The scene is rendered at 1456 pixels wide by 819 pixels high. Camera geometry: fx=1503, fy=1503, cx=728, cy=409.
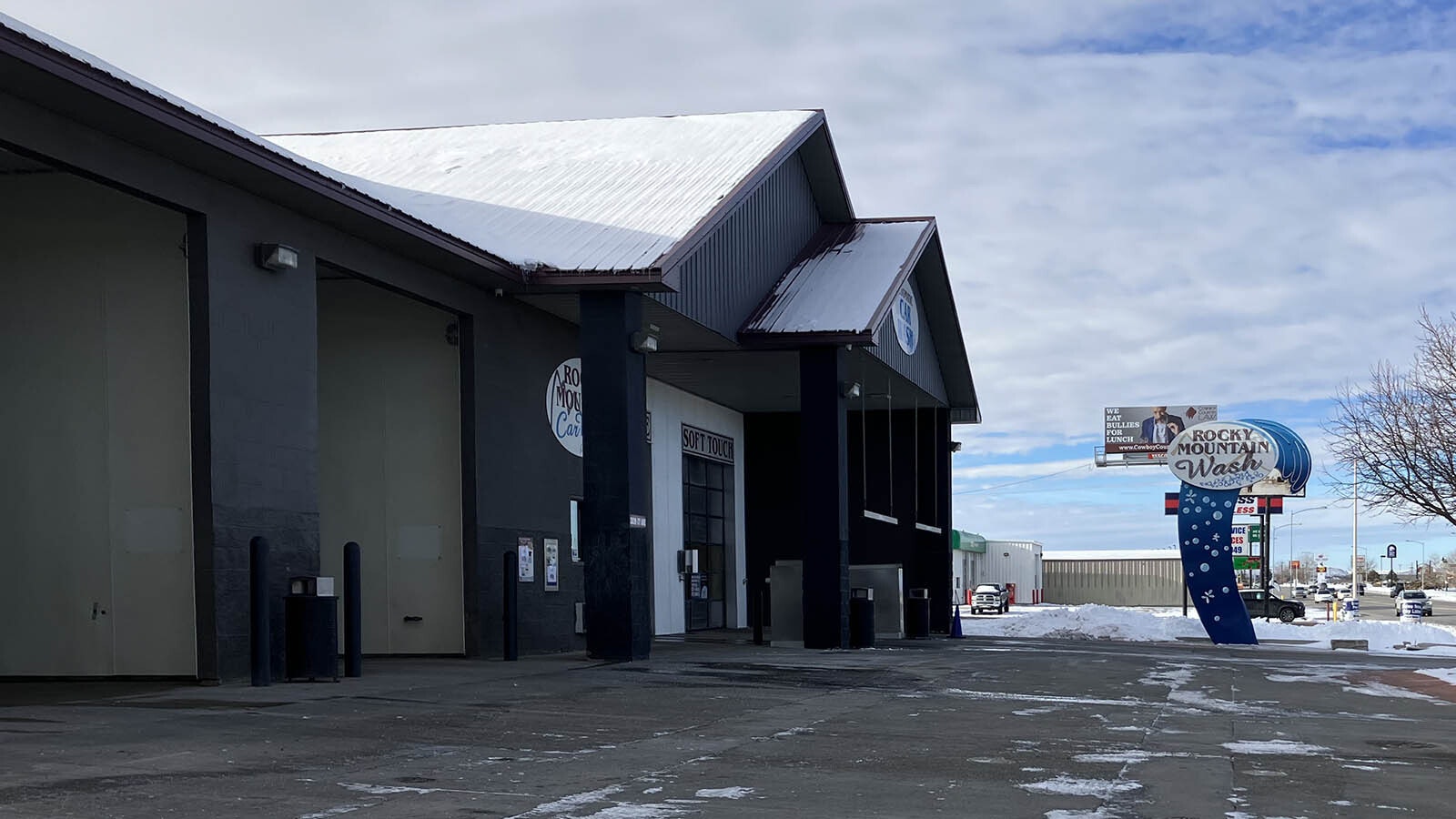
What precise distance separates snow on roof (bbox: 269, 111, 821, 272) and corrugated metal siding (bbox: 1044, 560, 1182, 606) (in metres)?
63.2

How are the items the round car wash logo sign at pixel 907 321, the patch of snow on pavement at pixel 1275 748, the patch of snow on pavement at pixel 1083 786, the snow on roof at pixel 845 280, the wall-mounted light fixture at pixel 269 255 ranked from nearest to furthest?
the patch of snow on pavement at pixel 1083 786, the patch of snow on pavement at pixel 1275 748, the wall-mounted light fixture at pixel 269 255, the snow on roof at pixel 845 280, the round car wash logo sign at pixel 907 321

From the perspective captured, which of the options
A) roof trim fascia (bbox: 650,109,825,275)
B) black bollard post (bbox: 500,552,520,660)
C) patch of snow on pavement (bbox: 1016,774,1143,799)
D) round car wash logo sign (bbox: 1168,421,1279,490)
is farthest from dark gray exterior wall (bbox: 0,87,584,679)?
round car wash logo sign (bbox: 1168,421,1279,490)

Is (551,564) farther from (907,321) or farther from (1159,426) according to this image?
(1159,426)

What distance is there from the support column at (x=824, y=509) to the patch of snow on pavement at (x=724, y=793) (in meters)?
17.1

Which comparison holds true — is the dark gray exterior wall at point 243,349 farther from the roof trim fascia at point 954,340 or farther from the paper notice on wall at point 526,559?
the roof trim fascia at point 954,340

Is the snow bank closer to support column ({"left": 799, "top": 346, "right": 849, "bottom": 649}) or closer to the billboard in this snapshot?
support column ({"left": 799, "top": 346, "right": 849, "bottom": 649})

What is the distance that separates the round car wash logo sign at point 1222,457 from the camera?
31.5m

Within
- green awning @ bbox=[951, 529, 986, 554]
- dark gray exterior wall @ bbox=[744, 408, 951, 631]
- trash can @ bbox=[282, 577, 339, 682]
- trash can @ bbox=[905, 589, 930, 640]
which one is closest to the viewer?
trash can @ bbox=[282, 577, 339, 682]

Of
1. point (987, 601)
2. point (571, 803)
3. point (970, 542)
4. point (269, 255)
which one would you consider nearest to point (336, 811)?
point (571, 803)

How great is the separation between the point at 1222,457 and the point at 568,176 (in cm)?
1542

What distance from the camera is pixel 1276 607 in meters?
53.0

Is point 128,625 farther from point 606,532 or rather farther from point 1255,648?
point 1255,648

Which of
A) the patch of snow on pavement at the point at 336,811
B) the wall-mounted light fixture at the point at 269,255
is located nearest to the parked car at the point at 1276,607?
the wall-mounted light fixture at the point at 269,255

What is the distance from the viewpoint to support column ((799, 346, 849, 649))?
83.8 feet
